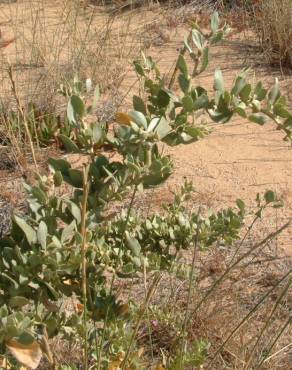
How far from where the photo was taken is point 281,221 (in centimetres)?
332

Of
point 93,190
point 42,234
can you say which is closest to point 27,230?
point 42,234

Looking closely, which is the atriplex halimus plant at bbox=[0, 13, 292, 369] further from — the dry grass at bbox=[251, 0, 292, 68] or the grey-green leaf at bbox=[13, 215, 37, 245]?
the dry grass at bbox=[251, 0, 292, 68]

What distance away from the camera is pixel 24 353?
48.1 inches

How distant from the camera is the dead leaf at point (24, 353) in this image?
1210mm

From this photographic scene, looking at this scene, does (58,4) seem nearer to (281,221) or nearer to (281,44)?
(281,44)

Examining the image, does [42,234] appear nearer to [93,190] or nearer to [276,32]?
[93,190]

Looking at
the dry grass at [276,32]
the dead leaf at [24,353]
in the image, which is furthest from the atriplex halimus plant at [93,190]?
the dry grass at [276,32]

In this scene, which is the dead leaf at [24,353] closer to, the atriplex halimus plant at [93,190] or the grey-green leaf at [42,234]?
the atriplex halimus plant at [93,190]

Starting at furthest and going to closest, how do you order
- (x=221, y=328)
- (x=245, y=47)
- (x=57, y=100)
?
(x=245, y=47)
(x=57, y=100)
(x=221, y=328)

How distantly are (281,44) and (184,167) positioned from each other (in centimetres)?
163

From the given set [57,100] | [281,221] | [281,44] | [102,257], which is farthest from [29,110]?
[102,257]

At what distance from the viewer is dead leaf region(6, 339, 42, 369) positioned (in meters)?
1.21

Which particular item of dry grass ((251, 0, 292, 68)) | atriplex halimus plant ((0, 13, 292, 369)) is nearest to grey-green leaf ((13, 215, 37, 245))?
atriplex halimus plant ((0, 13, 292, 369))

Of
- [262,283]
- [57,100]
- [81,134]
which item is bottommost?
[262,283]
